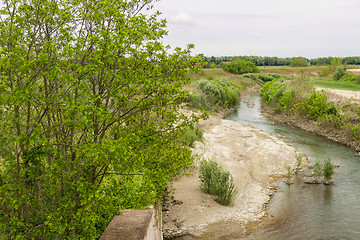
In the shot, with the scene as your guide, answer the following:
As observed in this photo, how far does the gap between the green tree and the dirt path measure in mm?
4619

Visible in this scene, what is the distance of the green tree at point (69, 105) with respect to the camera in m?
4.78

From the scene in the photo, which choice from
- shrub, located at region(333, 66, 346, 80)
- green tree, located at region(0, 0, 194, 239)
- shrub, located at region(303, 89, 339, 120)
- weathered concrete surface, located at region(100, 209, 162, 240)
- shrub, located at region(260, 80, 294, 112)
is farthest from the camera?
shrub, located at region(333, 66, 346, 80)

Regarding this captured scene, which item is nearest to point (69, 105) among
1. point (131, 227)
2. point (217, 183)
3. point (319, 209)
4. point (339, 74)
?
point (131, 227)

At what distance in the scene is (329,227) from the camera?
34.3 ft

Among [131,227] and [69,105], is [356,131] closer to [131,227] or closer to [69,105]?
[131,227]

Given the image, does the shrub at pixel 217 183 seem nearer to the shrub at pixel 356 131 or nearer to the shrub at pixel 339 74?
the shrub at pixel 356 131

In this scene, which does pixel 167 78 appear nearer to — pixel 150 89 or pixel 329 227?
pixel 150 89

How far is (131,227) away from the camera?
641cm

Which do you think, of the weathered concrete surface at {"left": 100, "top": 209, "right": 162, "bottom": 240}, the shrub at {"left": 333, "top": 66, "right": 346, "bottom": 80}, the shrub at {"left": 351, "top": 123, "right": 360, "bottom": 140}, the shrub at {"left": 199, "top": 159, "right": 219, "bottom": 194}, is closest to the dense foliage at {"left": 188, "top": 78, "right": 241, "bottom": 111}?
the shrub at {"left": 351, "top": 123, "right": 360, "bottom": 140}

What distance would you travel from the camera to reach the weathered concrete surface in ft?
19.9

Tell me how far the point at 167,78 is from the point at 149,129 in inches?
43.4

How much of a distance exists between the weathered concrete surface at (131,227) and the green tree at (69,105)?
438mm

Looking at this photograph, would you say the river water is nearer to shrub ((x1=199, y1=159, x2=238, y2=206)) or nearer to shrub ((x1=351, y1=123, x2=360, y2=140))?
shrub ((x1=199, y1=159, x2=238, y2=206))

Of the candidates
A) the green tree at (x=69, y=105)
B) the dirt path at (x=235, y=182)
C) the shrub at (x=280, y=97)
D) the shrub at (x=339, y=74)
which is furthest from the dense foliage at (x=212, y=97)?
the shrub at (x=339, y=74)
